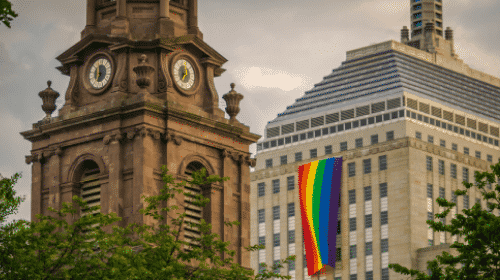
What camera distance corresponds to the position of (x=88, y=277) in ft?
160

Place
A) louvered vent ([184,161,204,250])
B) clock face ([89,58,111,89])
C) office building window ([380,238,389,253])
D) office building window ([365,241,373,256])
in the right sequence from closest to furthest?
louvered vent ([184,161,204,250]) → clock face ([89,58,111,89]) → office building window ([380,238,389,253]) → office building window ([365,241,373,256])

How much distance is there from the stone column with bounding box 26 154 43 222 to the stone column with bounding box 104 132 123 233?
4.46m

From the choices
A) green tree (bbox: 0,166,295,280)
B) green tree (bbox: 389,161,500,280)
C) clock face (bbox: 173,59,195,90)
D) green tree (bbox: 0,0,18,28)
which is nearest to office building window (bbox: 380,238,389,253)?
clock face (bbox: 173,59,195,90)

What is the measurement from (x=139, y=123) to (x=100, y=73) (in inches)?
183

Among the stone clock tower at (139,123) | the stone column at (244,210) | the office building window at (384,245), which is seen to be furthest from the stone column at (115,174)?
the office building window at (384,245)

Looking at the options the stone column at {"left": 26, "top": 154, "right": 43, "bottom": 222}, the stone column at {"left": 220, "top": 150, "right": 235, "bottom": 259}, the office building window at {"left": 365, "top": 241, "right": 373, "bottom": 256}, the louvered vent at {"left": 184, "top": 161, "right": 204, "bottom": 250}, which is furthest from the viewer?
the office building window at {"left": 365, "top": 241, "right": 373, "bottom": 256}

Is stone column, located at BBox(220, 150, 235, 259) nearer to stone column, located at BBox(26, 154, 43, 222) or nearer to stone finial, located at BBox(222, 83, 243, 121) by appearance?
stone finial, located at BBox(222, 83, 243, 121)

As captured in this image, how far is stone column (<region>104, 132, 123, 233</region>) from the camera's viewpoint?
63938mm

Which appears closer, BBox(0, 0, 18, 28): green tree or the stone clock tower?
BBox(0, 0, 18, 28): green tree

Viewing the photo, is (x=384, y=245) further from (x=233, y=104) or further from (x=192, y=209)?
(x=192, y=209)

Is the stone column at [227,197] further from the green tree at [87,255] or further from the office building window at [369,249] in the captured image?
the office building window at [369,249]

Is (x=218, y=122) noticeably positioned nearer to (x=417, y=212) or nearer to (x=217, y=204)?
(x=217, y=204)

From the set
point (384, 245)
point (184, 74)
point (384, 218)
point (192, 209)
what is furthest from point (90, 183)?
point (384, 218)

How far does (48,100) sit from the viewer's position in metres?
69.4
